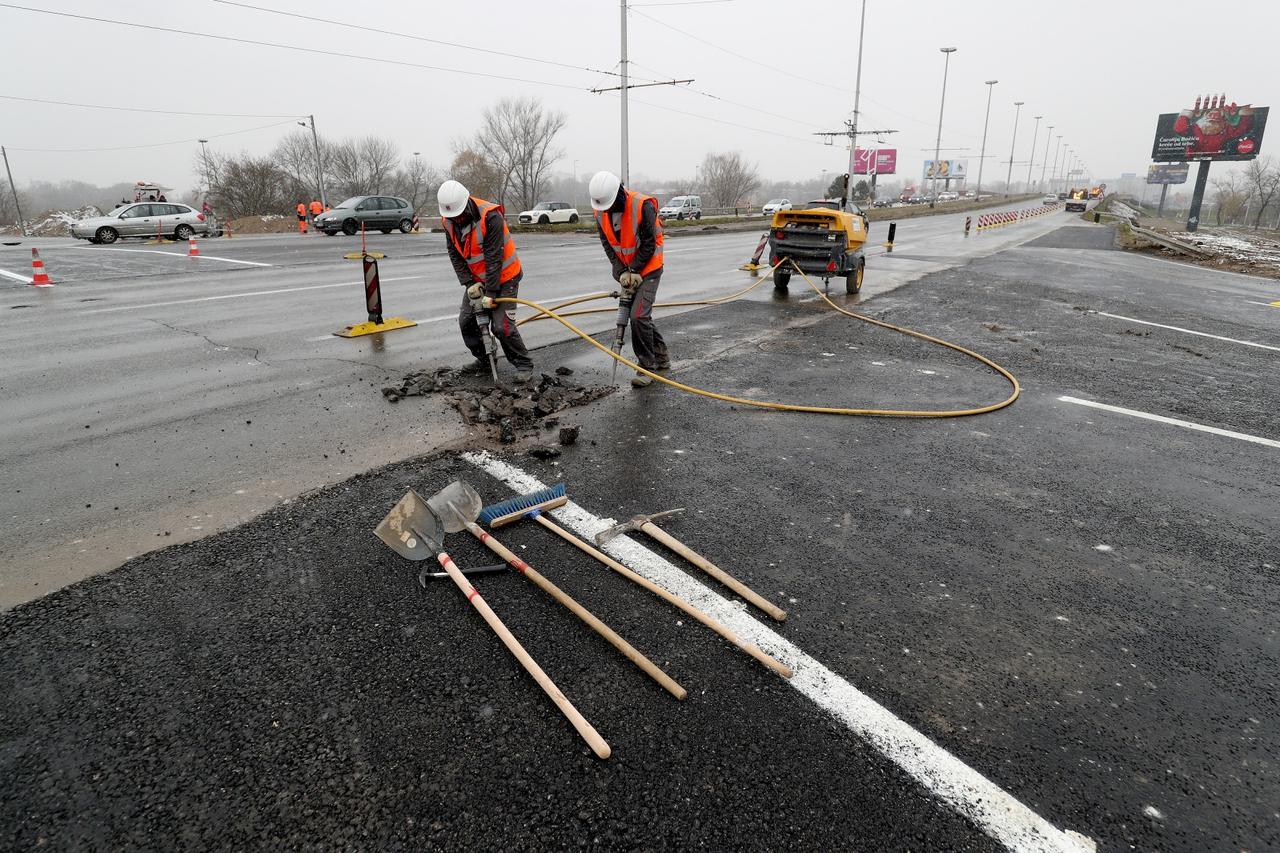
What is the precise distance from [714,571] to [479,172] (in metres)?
70.4

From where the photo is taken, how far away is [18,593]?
9.45 feet

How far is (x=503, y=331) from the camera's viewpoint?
6.26 meters

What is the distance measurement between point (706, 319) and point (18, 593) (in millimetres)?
7901

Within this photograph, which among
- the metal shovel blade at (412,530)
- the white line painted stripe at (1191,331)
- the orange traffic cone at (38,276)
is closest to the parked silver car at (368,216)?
the orange traffic cone at (38,276)

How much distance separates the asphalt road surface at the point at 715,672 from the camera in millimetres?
1929

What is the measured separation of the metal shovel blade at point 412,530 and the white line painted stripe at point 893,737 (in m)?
0.92

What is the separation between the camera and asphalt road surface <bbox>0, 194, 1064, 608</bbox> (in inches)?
140

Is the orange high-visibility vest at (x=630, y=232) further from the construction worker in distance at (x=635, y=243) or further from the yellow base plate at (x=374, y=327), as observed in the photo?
the yellow base plate at (x=374, y=327)

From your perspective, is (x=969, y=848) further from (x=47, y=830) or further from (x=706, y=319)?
(x=706, y=319)

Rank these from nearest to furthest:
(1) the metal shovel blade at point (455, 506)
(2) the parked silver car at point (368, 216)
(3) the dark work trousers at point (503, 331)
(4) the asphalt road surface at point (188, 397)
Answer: (1) the metal shovel blade at point (455, 506)
(4) the asphalt road surface at point (188, 397)
(3) the dark work trousers at point (503, 331)
(2) the parked silver car at point (368, 216)

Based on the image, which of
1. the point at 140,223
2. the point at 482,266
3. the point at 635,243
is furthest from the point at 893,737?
the point at 140,223

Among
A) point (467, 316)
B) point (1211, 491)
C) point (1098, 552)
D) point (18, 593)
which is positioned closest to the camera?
point (18, 593)

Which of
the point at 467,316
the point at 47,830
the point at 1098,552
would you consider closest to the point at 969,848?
the point at 1098,552

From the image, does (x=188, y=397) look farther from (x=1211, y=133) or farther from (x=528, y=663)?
(x=1211, y=133)
